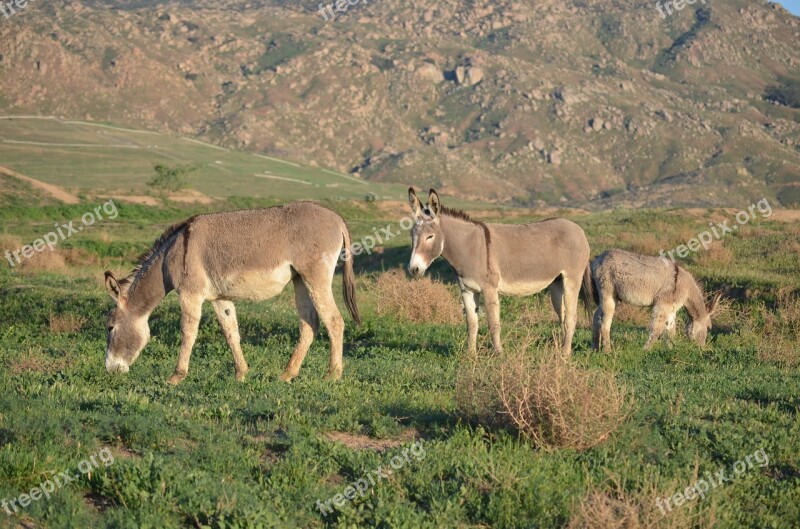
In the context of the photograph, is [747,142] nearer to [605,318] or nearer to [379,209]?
[379,209]

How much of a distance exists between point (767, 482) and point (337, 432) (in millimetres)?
4079

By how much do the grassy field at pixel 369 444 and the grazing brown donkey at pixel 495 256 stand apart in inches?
45.2

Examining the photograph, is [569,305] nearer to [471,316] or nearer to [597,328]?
[597,328]

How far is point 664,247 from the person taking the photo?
26.7 metres

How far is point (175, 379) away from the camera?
410 inches

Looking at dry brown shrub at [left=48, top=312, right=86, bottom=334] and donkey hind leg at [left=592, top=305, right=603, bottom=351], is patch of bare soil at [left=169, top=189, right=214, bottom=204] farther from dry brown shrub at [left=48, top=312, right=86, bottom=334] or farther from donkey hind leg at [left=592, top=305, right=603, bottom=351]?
donkey hind leg at [left=592, top=305, right=603, bottom=351]

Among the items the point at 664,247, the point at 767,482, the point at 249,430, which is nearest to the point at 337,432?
the point at 249,430

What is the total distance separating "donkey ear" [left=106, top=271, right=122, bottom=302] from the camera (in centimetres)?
1103

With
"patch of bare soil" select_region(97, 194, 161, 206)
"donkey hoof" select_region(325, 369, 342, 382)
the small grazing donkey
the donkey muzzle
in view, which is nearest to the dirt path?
"patch of bare soil" select_region(97, 194, 161, 206)

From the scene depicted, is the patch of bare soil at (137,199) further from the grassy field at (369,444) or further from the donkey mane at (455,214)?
the donkey mane at (455,214)

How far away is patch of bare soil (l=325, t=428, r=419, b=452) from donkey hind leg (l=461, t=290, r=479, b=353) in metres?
4.24

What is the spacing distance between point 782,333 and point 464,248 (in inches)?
294

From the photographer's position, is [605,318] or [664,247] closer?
[605,318]

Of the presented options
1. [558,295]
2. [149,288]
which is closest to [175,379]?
[149,288]
